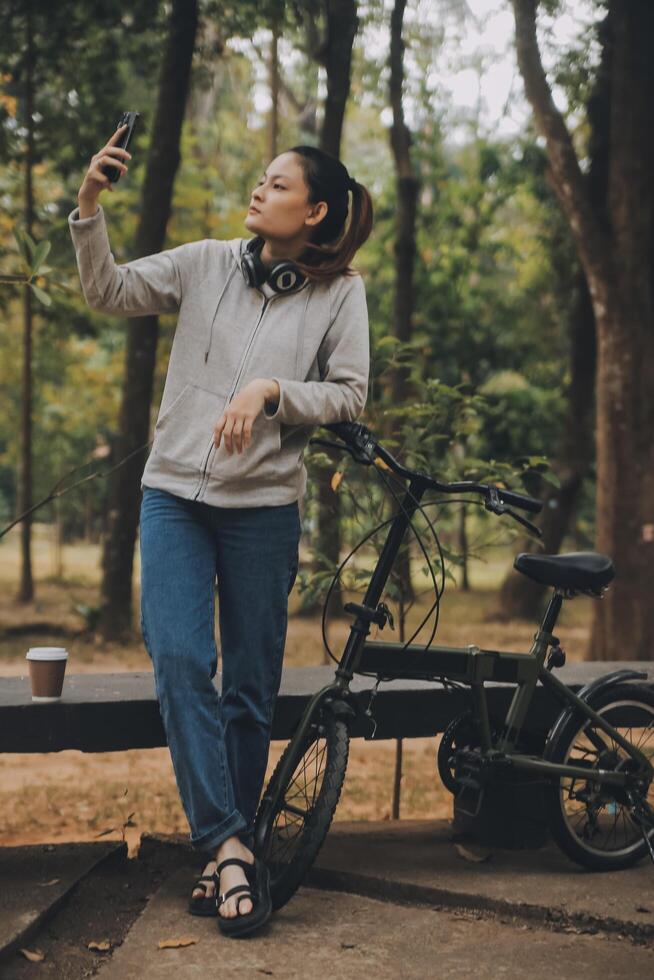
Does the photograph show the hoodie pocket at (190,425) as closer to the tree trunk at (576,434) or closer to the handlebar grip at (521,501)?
the handlebar grip at (521,501)

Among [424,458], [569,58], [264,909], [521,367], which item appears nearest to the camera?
[264,909]

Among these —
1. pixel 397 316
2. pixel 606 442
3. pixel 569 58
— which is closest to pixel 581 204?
pixel 606 442

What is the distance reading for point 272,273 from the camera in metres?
3.63

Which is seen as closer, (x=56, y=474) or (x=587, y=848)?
(x=587, y=848)

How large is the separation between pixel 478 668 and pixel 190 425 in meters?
1.24

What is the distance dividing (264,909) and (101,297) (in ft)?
5.79

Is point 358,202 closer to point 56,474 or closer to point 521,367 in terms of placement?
point 521,367

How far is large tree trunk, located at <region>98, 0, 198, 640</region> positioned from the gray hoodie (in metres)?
9.24

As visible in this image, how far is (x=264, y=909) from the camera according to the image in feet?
11.4

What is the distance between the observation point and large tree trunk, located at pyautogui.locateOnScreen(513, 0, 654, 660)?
11133 mm

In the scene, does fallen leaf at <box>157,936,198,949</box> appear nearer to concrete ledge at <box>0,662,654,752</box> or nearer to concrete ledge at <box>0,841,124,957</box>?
concrete ledge at <box>0,841,124,957</box>

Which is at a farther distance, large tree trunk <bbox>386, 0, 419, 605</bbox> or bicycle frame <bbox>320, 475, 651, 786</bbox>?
large tree trunk <bbox>386, 0, 419, 605</bbox>

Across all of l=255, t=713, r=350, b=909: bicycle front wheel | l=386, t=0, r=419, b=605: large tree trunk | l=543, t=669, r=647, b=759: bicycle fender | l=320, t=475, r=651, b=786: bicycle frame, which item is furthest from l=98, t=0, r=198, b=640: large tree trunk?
l=255, t=713, r=350, b=909: bicycle front wheel

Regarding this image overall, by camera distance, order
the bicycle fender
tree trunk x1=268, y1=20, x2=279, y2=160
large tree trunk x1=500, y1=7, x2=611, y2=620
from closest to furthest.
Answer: the bicycle fender
large tree trunk x1=500, y1=7, x2=611, y2=620
tree trunk x1=268, y1=20, x2=279, y2=160
